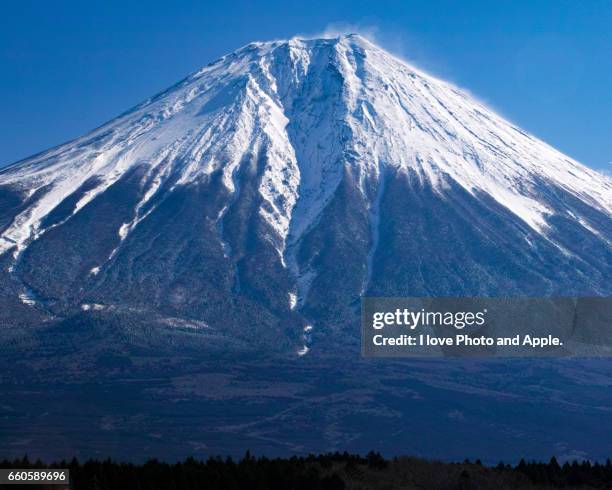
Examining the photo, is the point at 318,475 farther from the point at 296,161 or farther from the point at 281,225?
the point at 296,161

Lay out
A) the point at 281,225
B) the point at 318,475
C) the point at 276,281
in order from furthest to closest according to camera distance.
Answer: the point at 281,225
the point at 276,281
the point at 318,475

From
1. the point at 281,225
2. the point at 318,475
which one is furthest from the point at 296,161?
the point at 318,475

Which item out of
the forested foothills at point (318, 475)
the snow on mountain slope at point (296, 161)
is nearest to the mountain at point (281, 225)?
the snow on mountain slope at point (296, 161)

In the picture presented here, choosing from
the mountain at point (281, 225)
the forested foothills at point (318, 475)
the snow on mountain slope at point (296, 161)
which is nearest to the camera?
the forested foothills at point (318, 475)

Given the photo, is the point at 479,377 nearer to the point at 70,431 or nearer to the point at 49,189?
the point at 70,431

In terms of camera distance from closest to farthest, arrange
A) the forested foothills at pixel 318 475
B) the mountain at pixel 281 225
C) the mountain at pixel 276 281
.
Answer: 1. the forested foothills at pixel 318 475
2. the mountain at pixel 276 281
3. the mountain at pixel 281 225

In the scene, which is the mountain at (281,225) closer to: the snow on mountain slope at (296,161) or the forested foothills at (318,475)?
the snow on mountain slope at (296,161)

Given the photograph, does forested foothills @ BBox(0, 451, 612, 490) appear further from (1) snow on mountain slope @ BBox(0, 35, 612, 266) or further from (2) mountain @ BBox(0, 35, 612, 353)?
(1) snow on mountain slope @ BBox(0, 35, 612, 266)
